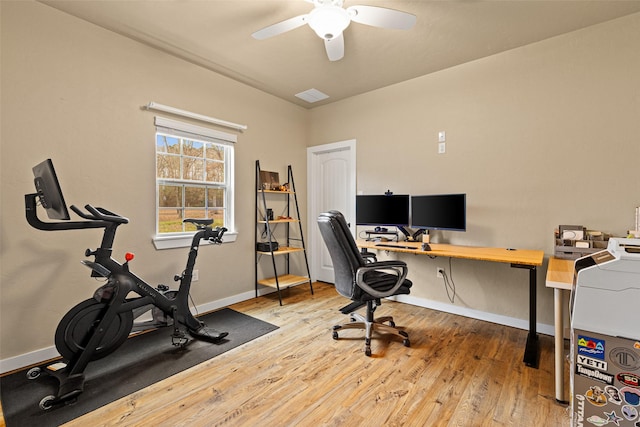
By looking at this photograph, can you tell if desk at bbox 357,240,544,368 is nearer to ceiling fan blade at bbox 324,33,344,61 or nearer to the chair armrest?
the chair armrest

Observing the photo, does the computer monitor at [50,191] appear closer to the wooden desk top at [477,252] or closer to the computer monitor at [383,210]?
the wooden desk top at [477,252]

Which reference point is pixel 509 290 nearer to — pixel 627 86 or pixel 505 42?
pixel 627 86

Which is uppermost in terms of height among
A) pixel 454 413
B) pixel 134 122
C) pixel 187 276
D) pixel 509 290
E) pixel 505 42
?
pixel 505 42

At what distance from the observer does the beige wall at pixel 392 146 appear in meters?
2.28

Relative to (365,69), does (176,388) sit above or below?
below

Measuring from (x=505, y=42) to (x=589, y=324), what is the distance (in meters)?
2.61

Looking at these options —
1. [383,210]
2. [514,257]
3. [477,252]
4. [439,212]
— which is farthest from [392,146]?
[514,257]

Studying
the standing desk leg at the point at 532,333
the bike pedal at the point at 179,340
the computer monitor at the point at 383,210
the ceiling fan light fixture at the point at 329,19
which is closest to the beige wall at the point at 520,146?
the computer monitor at the point at 383,210

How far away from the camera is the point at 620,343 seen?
1.23 metres

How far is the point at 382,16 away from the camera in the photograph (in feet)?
6.52

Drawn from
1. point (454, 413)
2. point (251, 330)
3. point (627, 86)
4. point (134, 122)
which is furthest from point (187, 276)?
point (627, 86)

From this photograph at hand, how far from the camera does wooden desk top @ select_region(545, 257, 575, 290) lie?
5.54 ft

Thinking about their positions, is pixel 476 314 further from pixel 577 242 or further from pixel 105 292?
pixel 105 292

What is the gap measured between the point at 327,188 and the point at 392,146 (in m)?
1.17
